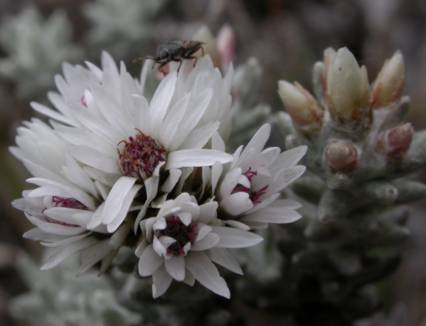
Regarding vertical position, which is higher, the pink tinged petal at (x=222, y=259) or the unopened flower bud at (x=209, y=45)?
the unopened flower bud at (x=209, y=45)

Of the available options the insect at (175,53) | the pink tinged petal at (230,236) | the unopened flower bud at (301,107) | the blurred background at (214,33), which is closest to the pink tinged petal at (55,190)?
the pink tinged petal at (230,236)

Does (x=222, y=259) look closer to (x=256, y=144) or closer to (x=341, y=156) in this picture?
(x=256, y=144)

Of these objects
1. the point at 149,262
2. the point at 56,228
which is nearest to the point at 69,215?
the point at 56,228

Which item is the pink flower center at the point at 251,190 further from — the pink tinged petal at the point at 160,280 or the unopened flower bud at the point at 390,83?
the unopened flower bud at the point at 390,83

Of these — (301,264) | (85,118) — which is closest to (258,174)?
(85,118)

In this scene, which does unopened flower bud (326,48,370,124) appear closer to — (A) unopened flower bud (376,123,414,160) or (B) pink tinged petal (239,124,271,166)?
(A) unopened flower bud (376,123,414,160)
